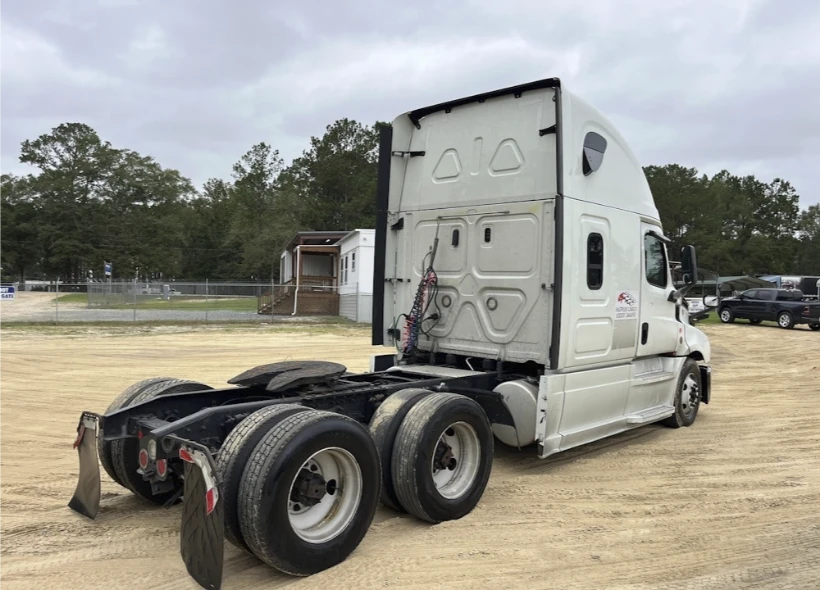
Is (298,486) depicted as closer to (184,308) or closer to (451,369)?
(451,369)

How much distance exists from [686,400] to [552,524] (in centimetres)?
402

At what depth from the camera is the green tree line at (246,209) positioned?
64.1m

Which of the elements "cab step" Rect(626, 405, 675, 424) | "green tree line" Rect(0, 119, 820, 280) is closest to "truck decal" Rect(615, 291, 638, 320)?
"cab step" Rect(626, 405, 675, 424)

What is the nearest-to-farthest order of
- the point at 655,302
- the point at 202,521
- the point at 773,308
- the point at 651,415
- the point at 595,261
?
the point at 202,521 < the point at 595,261 < the point at 651,415 < the point at 655,302 < the point at 773,308

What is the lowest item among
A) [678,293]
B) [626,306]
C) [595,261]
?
[626,306]

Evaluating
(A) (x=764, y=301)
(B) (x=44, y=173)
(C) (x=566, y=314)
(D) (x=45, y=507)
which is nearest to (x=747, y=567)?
(C) (x=566, y=314)

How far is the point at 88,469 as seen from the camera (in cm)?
423

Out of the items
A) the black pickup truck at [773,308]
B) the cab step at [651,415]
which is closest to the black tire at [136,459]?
the cab step at [651,415]

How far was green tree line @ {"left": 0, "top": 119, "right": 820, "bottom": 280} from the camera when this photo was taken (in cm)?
6412

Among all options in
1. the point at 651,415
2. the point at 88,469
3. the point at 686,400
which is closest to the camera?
the point at 88,469

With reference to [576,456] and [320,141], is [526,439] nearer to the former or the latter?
[576,456]

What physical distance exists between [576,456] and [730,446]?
192 cm

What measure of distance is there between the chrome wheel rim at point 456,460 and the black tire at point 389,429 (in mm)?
340

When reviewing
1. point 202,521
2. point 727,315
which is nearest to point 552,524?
point 202,521
